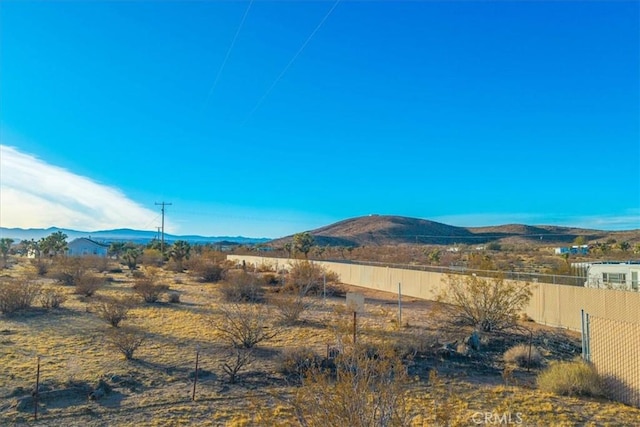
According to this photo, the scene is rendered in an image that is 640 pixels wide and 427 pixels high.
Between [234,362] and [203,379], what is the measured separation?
1.55 metres

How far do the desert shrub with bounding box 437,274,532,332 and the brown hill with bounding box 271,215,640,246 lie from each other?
340ft

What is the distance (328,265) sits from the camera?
4162 cm

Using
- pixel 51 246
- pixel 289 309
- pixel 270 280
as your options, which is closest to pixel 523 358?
pixel 289 309

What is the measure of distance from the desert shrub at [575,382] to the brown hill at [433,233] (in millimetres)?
112832

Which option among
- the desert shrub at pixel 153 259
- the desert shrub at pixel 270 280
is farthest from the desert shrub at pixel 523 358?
the desert shrub at pixel 153 259

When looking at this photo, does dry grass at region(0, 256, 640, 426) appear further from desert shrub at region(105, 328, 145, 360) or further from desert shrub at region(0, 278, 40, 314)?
desert shrub at region(0, 278, 40, 314)

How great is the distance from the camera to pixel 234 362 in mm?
13375

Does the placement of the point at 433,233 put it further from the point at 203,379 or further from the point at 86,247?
the point at 203,379

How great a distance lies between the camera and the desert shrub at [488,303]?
19.2 meters

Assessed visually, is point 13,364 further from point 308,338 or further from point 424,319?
point 424,319

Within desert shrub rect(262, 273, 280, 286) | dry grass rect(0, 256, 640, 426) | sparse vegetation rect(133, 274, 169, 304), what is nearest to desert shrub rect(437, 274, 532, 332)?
dry grass rect(0, 256, 640, 426)

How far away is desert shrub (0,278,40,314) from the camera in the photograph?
20422mm

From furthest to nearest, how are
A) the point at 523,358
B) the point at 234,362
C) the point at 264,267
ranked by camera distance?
the point at 264,267, the point at 523,358, the point at 234,362

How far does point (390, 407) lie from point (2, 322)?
19.5 metres
